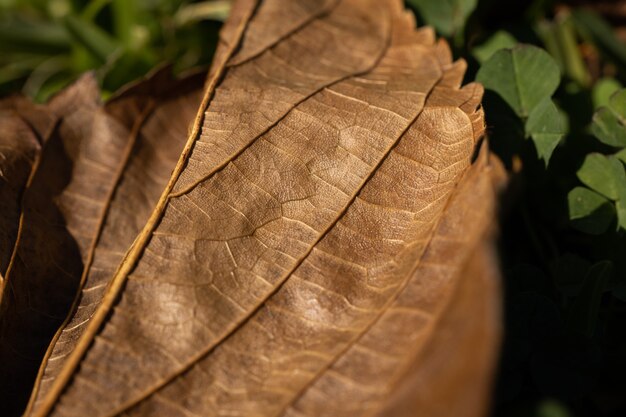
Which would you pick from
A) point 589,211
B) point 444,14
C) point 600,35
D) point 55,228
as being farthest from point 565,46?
point 55,228

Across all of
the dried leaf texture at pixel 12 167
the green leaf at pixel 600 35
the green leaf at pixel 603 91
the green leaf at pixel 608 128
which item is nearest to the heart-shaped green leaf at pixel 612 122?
the green leaf at pixel 608 128

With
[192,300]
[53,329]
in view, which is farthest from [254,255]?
[53,329]

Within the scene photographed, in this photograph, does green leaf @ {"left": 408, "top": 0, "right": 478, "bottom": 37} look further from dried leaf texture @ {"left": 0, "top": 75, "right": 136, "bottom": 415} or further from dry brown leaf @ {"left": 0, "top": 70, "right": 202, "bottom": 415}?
dried leaf texture @ {"left": 0, "top": 75, "right": 136, "bottom": 415}

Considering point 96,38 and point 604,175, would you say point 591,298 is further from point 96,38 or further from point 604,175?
point 96,38

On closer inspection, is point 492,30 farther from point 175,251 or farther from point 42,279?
point 42,279

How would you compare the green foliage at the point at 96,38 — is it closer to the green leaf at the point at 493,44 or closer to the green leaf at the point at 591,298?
the green leaf at the point at 493,44

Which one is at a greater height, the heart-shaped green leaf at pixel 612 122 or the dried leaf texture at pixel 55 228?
the heart-shaped green leaf at pixel 612 122
